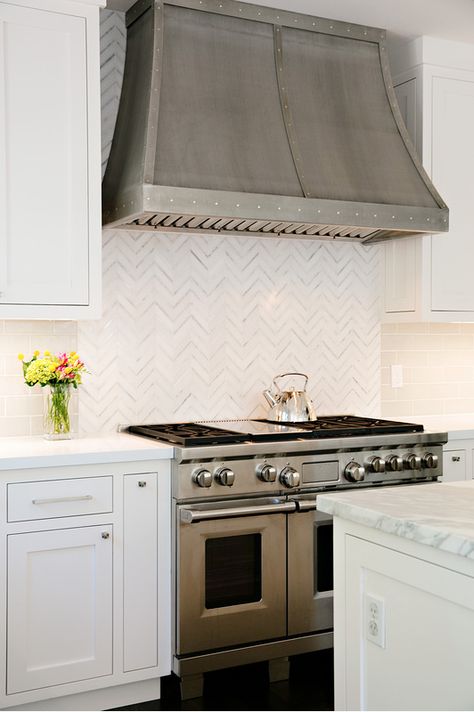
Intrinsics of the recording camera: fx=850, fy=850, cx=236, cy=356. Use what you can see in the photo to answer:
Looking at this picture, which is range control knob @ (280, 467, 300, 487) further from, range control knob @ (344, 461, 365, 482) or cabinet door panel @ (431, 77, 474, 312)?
cabinet door panel @ (431, 77, 474, 312)

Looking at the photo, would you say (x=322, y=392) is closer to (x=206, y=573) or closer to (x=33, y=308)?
(x=206, y=573)

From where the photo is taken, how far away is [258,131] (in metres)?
3.53

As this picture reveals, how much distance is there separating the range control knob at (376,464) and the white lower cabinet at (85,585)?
0.92m

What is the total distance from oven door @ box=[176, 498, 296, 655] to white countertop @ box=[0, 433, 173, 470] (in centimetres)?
27

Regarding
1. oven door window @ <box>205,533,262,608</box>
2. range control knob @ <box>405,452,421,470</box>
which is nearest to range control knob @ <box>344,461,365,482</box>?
range control knob @ <box>405,452,421,470</box>

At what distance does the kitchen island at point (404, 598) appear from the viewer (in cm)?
166

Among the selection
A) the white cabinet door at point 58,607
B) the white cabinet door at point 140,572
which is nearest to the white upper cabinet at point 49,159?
the white cabinet door at point 140,572

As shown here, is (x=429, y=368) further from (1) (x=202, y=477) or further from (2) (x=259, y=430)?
(1) (x=202, y=477)

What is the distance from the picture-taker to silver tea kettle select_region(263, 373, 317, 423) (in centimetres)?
387

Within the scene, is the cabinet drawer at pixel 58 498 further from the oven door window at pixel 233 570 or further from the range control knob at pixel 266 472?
the range control knob at pixel 266 472

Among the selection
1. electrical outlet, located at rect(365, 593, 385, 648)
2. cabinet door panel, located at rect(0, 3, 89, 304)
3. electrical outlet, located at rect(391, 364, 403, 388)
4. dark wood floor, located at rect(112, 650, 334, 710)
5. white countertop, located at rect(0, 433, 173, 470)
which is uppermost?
cabinet door panel, located at rect(0, 3, 89, 304)

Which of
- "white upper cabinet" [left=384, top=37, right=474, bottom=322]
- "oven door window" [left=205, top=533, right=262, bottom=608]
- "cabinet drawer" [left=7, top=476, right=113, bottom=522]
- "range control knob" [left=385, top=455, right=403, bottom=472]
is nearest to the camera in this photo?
"cabinet drawer" [left=7, top=476, right=113, bottom=522]

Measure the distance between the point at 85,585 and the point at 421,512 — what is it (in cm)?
164

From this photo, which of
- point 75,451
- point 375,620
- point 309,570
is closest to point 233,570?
point 309,570
